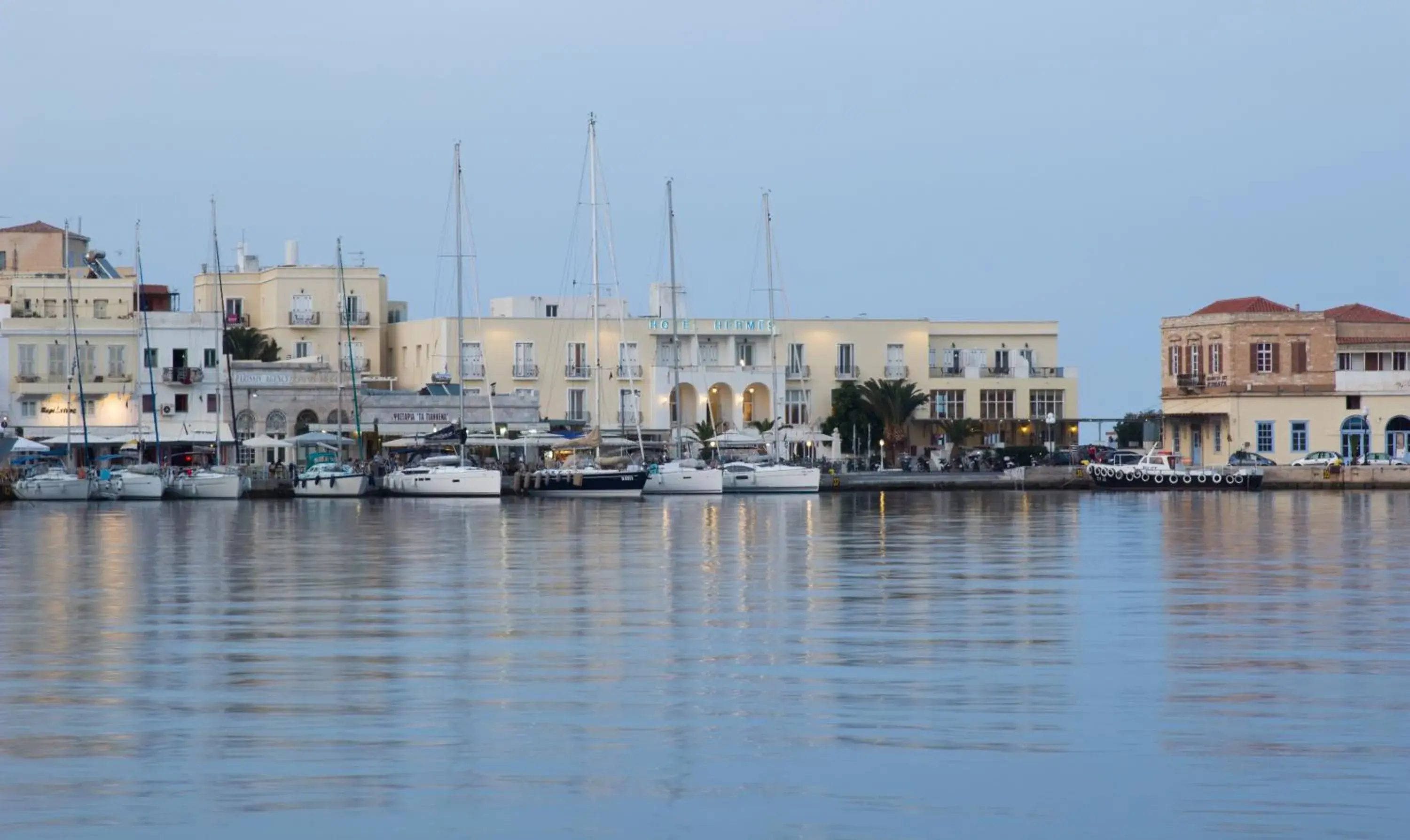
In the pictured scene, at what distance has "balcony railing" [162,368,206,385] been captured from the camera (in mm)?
82062

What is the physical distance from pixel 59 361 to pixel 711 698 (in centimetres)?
7019

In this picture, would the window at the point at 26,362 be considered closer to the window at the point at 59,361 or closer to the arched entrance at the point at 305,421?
the window at the point at 59,361

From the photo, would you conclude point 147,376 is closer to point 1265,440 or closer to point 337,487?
point 337,487

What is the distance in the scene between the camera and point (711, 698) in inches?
642

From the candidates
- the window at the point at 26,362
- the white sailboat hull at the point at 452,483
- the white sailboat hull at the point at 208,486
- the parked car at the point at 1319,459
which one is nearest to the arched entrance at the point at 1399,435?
the parked car at the point at 1319,459

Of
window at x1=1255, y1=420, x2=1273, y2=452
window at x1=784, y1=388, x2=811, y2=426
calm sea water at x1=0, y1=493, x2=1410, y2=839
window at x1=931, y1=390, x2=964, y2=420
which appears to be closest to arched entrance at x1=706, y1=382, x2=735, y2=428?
window at x1=784, y1=388, x2=811, y2=426

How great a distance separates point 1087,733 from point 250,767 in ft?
19.3

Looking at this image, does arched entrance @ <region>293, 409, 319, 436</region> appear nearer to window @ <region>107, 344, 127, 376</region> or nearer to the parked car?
window @ <region>107, 344, 127, 376</region>

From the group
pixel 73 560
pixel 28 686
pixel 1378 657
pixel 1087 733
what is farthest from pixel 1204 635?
pixel 73 560

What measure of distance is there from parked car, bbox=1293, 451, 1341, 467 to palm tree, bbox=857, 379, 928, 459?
60.3 ft

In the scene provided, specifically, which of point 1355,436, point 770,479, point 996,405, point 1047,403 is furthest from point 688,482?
point 1355,436

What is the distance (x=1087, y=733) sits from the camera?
1453 centimetres

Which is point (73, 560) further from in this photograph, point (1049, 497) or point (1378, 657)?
point (1049, 497)

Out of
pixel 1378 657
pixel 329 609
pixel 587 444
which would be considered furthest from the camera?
pixel 587 444
